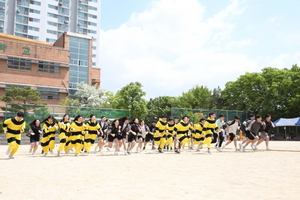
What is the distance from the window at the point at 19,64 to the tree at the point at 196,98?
3217 centimetres

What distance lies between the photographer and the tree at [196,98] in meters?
63.9

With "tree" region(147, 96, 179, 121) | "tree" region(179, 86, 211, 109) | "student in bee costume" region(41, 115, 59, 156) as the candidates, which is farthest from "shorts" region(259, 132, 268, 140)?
"tree" region(147, 96, 179, 121)

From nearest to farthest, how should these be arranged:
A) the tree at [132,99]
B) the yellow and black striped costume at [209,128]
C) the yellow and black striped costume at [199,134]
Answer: the yellow and black striped costume at [209,128]
the yellow and black striped costume at [199,134]
the tree at [132,99]

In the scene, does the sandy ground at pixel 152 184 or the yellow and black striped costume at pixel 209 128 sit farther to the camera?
the yellow and black striped costume at pixel 209 128

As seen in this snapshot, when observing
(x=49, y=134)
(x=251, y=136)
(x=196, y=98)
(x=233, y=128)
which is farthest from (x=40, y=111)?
(x=196, y=98)

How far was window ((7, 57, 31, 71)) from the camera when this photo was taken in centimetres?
4689

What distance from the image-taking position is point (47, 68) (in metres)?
49.9

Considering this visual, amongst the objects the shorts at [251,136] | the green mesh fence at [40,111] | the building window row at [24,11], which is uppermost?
the building window row at [24,11]

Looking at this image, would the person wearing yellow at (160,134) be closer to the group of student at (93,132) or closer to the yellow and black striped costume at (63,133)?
the group of student at (93,132)

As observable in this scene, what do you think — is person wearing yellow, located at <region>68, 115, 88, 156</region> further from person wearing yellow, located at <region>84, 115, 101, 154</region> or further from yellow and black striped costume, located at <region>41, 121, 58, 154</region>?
yellow and black striped costume, located at <region>41, 121, 58, 154</region>

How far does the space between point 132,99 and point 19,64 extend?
19416 mm

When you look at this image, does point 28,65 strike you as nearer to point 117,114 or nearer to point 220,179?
point 117,114

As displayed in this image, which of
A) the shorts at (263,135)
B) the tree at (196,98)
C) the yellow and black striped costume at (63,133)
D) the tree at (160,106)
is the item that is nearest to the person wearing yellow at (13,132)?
the yellow and black striped costume at (63,133)

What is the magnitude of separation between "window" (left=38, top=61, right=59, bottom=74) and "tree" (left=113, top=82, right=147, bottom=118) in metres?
11.4
